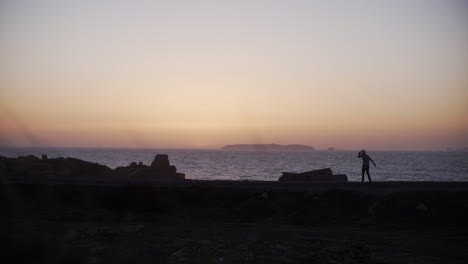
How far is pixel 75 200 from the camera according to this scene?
21.8 meters

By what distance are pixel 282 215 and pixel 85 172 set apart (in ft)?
71.7

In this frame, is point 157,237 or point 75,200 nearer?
point 157,237

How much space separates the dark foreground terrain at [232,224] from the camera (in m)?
12.9

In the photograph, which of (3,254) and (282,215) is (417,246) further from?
(3,254)

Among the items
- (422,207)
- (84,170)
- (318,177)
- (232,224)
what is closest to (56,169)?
(84,170)

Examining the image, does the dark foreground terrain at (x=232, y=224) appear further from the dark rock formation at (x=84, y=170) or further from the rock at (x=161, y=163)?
the rock at (x=161, y=163)

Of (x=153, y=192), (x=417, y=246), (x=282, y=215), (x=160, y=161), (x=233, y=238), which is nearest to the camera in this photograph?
(x=417, y=246)

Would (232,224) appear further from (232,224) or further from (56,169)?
(56,169)

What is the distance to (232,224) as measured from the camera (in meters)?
18.1

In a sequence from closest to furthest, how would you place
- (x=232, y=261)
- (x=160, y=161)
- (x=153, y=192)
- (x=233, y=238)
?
(x=232, y=261) < (x=233, y=238) < (x=153, y=192) < (x=160, y=161)

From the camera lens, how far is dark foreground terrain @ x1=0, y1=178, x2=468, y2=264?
12.9 metres

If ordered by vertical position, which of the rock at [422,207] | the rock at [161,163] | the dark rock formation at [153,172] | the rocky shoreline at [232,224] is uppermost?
the rock at [161,163]

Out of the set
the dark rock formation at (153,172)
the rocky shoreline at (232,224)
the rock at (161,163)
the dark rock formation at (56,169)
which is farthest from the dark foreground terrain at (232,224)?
the rock at (161,163)

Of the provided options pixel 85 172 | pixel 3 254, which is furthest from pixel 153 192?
pixel 85 172
